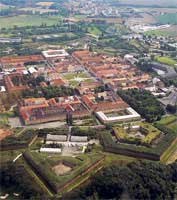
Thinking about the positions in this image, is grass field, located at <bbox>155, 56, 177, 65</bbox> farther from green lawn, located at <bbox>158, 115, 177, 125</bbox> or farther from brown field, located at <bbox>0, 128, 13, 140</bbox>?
brown field, located at <bbox>0, 128, 13, 140</bbox>

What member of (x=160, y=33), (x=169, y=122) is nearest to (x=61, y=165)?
(x=169, y=122)

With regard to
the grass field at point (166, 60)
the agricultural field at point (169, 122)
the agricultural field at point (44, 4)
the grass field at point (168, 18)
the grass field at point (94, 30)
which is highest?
the grass field at point (168, 18)

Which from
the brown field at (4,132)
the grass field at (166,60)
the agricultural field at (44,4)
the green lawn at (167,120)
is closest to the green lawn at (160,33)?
the grass field at (166,60)

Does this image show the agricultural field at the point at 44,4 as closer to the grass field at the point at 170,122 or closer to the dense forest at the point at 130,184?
the grass field at the point at 170,122

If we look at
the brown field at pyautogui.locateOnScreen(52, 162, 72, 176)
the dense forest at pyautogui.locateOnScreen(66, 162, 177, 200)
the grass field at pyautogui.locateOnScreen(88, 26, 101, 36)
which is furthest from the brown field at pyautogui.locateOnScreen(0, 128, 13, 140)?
the grass field at pyautogui.locateOnScreen(88, 26, 101, 36)

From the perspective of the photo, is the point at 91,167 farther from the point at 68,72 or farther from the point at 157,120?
the point at 68,72
